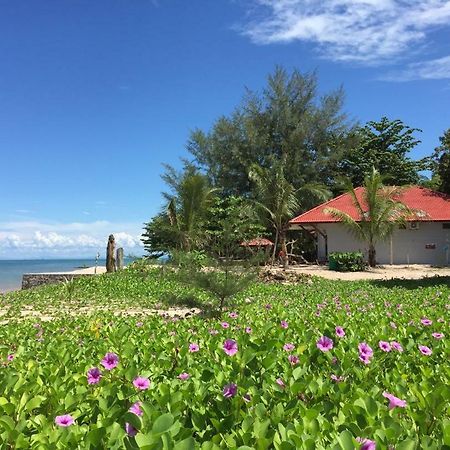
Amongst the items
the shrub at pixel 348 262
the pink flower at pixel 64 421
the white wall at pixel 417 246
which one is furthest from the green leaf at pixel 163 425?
the white wall at pixel 417 246

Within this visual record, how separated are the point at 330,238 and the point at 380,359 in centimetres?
2396

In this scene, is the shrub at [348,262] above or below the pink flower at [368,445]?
above

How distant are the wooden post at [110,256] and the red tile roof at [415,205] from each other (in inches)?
368

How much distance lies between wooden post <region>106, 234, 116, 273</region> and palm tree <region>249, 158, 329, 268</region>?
23.9ft

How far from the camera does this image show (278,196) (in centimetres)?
2497

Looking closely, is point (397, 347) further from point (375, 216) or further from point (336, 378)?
point (375, 216)

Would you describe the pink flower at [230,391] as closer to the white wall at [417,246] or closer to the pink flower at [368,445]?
the pink flower at [368,445]

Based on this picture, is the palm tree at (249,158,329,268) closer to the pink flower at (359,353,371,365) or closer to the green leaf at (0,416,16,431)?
the pink flower at (359,353,371,365)

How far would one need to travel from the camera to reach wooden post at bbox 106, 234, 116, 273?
2339 cm

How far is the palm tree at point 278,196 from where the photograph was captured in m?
24.5

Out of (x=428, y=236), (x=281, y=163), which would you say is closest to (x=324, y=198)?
(x=281, y=163)

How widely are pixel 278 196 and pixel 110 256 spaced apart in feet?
28.2

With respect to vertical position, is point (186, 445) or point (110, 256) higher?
point (110, 256)

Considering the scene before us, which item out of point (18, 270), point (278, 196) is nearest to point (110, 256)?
point (278, 196)
